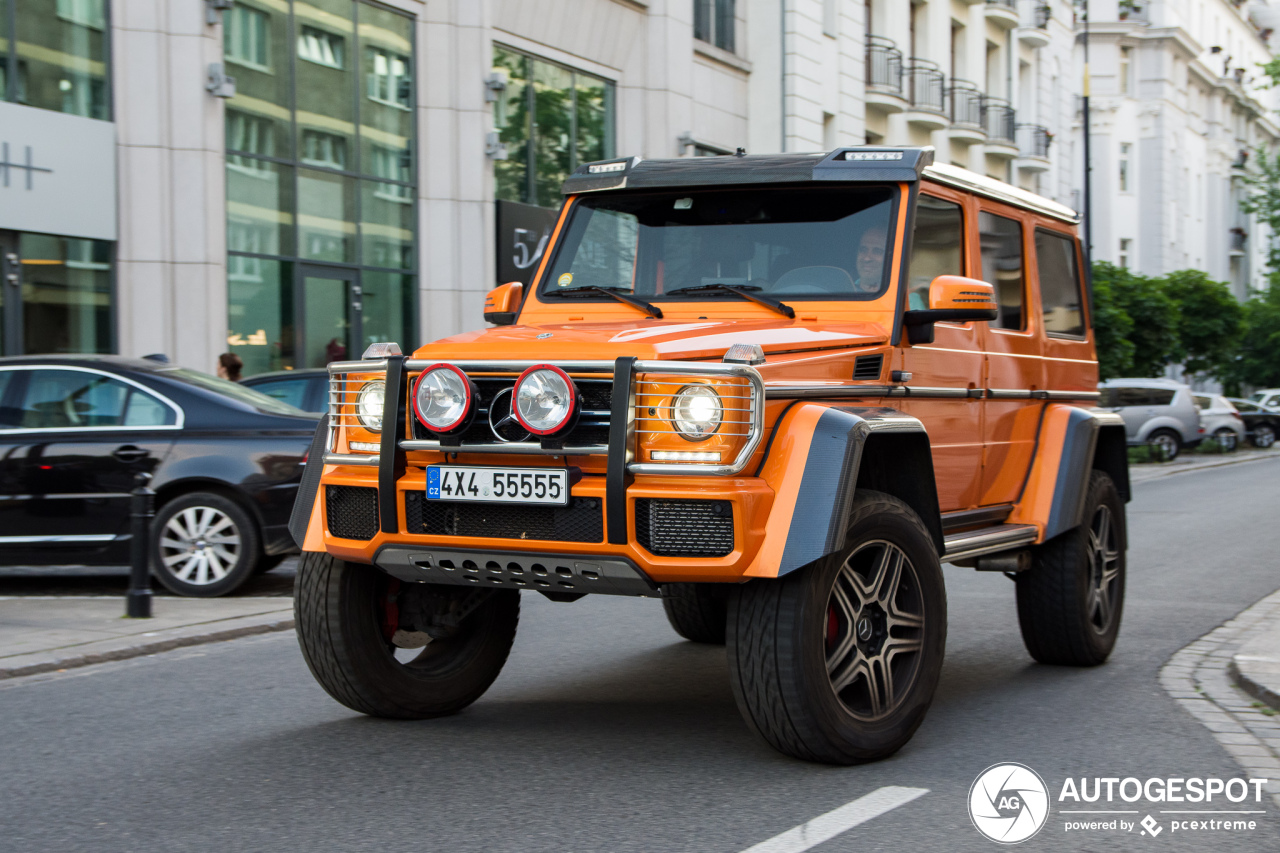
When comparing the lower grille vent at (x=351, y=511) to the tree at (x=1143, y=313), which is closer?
the lower grille vent at (x=351, y=511)

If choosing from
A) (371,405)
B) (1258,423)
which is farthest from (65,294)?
(1258,423)

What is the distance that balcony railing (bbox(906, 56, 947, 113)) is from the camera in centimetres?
3419

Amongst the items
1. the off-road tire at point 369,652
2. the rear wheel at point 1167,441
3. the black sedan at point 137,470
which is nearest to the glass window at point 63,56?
the black sedan at point 137,470

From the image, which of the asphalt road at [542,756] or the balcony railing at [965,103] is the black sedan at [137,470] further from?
the balcony railing at [965,103]

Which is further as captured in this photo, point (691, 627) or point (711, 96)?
point (711, 96)

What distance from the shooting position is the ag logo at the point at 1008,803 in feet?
14.3

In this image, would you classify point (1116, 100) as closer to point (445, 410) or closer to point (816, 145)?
point (816, 145)

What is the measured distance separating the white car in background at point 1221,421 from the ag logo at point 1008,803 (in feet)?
105

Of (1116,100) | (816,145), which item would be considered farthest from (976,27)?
(1116,100)

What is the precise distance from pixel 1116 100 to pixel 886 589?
56.0 m

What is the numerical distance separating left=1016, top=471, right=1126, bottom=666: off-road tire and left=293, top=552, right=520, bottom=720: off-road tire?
2623 millimetres

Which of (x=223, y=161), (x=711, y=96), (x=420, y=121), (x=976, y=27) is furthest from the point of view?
(x=976, y=27)

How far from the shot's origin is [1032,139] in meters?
41.4

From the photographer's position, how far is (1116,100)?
186 feet
